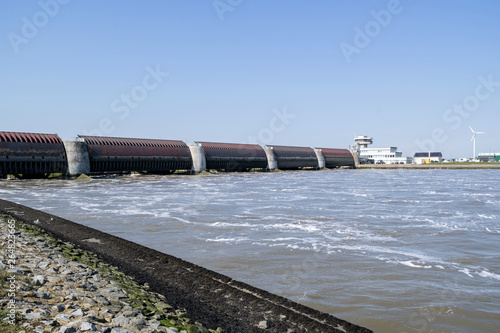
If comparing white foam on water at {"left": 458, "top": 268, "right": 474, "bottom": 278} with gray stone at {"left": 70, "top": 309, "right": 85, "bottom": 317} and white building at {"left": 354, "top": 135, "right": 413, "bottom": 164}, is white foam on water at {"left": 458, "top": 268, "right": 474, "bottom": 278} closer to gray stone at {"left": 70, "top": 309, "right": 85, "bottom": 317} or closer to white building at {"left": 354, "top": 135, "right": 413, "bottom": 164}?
gray stone at {"left": 70, "top": 309, "right": 85, "bottom": 317}

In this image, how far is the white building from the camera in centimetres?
18550

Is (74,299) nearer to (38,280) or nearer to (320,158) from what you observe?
(38,280)

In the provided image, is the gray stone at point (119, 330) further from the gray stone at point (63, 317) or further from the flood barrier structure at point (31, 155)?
the flood barrier structure at point (31, 155)

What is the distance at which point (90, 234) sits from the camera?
14820mm

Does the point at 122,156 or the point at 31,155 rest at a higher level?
the point at 31,155

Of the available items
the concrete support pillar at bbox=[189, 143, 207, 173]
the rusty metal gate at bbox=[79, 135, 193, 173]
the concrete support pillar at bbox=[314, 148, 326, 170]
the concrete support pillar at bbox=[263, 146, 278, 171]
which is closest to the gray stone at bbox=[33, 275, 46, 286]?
the rusty metal gate at bbox=[79, 135, 193, 173]

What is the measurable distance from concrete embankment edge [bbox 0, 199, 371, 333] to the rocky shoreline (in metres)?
0.39

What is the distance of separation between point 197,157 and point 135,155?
14.5 metres

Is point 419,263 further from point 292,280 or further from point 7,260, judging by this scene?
point 7,260

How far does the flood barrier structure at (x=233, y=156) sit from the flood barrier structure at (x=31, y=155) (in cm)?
3028

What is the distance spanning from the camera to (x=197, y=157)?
7850cm

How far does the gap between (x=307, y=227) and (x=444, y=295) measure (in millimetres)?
9246

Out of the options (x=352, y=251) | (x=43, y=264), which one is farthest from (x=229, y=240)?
(x=43, y=264)

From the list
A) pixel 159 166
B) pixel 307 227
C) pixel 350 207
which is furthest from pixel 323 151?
pixel 307 227
